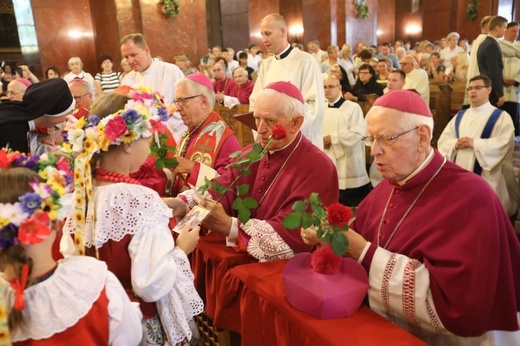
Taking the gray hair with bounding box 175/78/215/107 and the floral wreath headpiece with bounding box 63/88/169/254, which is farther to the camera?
the gray hair with bounding box 175/78/215/107

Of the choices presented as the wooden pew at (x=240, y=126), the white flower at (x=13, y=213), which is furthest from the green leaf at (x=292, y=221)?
the wooden pew at (x=240, y=126)

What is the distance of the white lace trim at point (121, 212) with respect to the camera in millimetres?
1851

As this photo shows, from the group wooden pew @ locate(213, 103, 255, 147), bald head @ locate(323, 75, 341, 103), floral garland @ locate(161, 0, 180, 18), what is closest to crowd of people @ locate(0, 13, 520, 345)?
bald head @ locate(323, 75, 341, 103)

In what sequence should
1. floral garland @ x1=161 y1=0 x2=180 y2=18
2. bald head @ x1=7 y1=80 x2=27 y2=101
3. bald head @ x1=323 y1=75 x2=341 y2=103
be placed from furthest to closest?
floral garland @ x1=161 y1=0 x2=180 y2=18 < bald head @ x1=323 y1=75 x2=341 y2=103 < bald head @ x1=7 y1=80 x2=27 y2=101

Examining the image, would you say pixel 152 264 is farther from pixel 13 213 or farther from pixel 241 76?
pixel 241 76

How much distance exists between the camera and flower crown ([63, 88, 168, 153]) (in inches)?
73.5

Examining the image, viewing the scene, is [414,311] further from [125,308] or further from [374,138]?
[125,308]

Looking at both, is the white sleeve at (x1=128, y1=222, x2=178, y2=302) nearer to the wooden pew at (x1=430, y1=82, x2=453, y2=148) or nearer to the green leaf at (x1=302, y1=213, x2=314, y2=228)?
the green leaf at (x1=302, y1=213, x2=314, y2=228)

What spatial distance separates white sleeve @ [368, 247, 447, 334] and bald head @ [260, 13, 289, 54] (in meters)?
3.55

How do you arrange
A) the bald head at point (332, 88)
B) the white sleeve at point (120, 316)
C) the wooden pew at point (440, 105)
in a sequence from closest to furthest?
the white sleeve at point (120, 316), the bald head at point (332, 88), the wooden pew at point (440, 105)

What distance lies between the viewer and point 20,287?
4.48ft

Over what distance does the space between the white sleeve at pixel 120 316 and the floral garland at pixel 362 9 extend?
17.2 metres

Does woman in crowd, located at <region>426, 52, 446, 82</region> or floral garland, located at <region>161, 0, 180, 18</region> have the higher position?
floral garland, located at <region>161, 0, 180, 18</region>

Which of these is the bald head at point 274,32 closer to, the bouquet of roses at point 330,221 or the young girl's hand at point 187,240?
the young girl's hand at point 187,240
